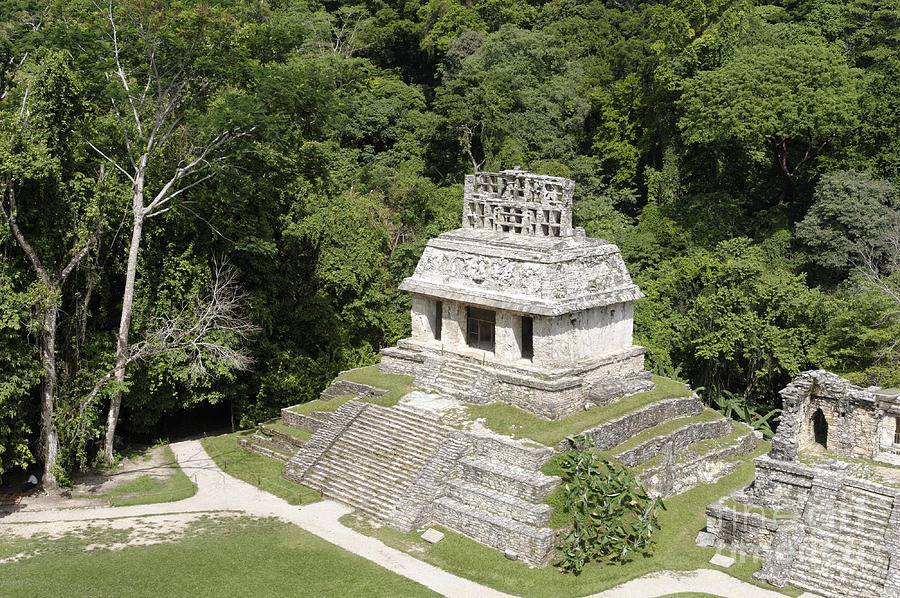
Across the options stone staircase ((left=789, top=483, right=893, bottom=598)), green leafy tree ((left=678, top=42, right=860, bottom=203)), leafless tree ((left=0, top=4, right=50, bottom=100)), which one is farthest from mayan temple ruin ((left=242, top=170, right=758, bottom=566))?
green leafy tree ((left=678, top=42, right=860, bottom=203))

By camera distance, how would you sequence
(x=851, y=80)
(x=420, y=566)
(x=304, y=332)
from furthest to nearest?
(x=851, y=80)
(x=304, y=332)
(x=420, y=566)

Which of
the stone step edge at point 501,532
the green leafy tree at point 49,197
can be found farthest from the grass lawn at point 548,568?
the green leafy tree at point 49,197

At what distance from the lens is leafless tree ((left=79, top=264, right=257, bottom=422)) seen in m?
23.5

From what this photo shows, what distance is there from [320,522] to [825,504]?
11024mm

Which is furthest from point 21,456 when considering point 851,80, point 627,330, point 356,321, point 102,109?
point 851,80

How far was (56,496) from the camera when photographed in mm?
21781

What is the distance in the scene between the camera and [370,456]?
22.5 metres

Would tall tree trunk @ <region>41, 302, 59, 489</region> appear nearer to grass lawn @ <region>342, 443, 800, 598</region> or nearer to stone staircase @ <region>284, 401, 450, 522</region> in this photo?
stone staircase @ <region>284, 401, 450, 522</region>

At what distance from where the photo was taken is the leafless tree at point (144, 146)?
895 inches

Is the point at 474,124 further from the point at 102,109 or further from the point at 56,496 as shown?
the point at 56,496

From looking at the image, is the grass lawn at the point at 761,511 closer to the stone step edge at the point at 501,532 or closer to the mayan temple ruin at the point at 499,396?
the mayan temple ruin at the point at 499,396

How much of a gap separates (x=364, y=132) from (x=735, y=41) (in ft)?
60.6

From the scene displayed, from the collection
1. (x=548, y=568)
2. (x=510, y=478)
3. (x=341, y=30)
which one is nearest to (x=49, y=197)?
(x=510, y=478)

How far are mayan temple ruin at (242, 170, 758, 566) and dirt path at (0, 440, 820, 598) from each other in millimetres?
1056
